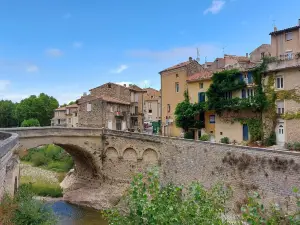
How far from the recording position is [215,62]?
37.1 meters

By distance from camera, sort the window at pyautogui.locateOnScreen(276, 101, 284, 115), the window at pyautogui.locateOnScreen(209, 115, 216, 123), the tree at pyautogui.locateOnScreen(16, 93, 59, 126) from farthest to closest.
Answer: the tree at pyautogui.locateOnScreen(16, 93, 59, 126)
the window at pyautogui.locateOnScreen(209, 115, 216, 123)
the window at pyautogui.locateOnScreen(276, 101, 284, 115)

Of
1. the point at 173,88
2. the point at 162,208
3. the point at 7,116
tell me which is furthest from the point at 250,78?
the point at 7,116

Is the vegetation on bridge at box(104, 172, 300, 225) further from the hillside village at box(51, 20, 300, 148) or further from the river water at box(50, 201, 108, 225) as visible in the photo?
→ the hillside village at box(51, 20, 300, 148)

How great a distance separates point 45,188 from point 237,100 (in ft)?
70.2

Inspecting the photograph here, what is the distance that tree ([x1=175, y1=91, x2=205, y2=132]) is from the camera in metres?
30.3

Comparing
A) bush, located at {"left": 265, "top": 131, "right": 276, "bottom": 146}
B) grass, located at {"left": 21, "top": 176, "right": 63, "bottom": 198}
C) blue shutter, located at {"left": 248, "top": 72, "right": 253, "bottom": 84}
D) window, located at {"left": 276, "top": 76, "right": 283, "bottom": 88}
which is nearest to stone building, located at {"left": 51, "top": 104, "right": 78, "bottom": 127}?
grass, located at {"left": 21, "top": 176, "right": 63, "bottom": 198}

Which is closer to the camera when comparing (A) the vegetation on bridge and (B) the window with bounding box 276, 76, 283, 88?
(A) the vegetation on bridge

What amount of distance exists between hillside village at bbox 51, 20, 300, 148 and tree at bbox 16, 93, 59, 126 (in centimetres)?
4510

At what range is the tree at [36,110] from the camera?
76.2 m

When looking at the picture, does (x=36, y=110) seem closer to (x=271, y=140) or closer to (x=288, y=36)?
(x=288, y=36)

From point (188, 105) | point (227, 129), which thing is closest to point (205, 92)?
point (188, 105)

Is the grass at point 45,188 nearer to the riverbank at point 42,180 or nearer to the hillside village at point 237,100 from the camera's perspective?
the riverbank at point 42,180

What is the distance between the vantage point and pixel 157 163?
26.7 m

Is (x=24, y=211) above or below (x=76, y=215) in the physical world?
above
